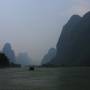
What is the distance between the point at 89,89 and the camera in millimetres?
49250

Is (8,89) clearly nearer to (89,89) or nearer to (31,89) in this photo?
(31,89)

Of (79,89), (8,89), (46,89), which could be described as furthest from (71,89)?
(8,89)

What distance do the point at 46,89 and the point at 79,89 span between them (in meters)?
6.71

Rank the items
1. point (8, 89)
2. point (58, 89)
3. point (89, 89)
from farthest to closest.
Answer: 1. point (8, 89)
2. point (58, 89)
3. point (89, 89)

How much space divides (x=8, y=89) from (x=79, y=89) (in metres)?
13.7

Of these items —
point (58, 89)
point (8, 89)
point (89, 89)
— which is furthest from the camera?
point (8, 89)

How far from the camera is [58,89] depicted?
2083 inches

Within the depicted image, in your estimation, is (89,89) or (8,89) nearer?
(89,89)

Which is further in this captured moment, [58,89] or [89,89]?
[58,89]

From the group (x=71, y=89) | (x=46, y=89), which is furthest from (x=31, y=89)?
(x=71, y=89)

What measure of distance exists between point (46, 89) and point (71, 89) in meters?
5.37

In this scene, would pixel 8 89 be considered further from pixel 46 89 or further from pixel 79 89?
pixel 79 89

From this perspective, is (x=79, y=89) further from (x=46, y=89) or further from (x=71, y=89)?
(x=46, y=89)

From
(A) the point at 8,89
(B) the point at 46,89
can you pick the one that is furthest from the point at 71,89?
(A) the point at 8,89
